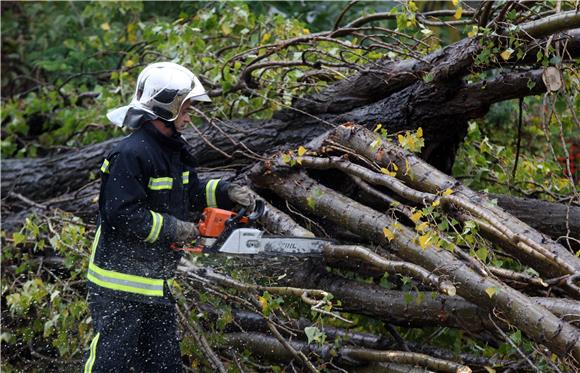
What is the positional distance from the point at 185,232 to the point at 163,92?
0.69 m

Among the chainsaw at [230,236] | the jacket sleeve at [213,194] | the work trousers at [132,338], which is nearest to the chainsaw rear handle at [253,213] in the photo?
the chainsaw at [230,236]

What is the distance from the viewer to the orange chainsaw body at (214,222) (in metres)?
3.62

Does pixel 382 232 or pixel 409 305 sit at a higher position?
pixel 382 232

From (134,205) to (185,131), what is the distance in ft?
6.67

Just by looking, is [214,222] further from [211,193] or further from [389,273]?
[389,273]

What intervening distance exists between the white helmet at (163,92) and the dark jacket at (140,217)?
0.10m

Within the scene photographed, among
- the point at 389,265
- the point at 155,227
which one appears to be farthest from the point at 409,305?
the point at 155,227

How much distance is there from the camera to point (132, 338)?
363 cm

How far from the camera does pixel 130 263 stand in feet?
12.0

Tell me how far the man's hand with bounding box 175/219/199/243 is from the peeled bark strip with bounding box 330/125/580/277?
1.04 m

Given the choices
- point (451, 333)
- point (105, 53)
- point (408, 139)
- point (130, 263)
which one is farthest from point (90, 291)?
point (105, 53)

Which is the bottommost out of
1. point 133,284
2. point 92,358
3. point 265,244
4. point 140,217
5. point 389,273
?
point 92,358

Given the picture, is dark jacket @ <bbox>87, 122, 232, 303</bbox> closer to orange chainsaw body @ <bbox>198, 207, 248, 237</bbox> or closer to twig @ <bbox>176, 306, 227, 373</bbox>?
orange chainsaw body @ <bbox>198, 207, 248, 237</bbox>

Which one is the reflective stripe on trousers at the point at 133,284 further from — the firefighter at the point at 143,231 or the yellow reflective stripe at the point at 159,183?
the yellow reflective stripe at the point at 159,183
